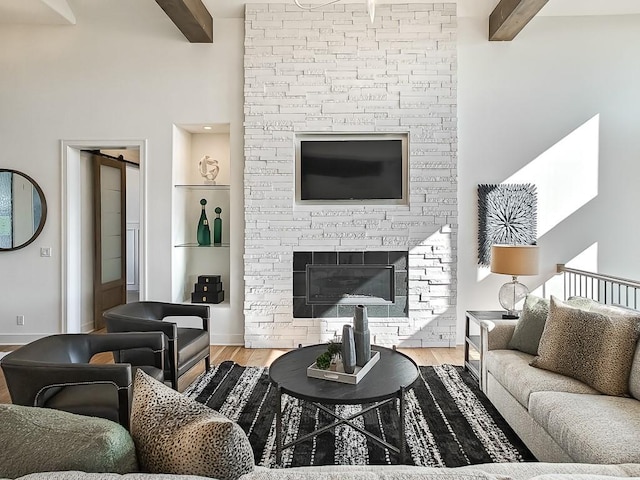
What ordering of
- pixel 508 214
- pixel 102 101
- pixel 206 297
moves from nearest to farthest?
pixel 508 214
pixel 102 101
pixel 206 297

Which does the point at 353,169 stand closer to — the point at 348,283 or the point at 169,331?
the point at 348,283

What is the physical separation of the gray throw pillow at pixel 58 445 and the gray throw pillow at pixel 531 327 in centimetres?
260

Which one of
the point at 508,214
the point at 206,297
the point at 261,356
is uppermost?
the point at 508,214

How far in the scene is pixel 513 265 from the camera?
11.3 feet

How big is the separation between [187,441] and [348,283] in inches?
146

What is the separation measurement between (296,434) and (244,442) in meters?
1.73

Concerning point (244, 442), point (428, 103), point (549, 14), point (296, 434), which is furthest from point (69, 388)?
point (549, 14)

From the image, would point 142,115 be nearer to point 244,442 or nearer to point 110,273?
point 110,273

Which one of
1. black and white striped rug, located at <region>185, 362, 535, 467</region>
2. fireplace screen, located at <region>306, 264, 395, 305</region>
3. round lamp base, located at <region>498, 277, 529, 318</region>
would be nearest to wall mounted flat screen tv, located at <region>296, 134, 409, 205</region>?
fireplace screen, located at <region>306, 264, 395, 305</region>

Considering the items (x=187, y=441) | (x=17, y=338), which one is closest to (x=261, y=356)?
(x=17, y=338)

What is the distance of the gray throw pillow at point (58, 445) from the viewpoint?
0.91 metres

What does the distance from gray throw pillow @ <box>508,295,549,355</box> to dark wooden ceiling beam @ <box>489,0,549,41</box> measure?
2.73 meters

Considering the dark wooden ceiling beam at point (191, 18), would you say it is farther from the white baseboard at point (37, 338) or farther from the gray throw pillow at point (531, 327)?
the gray throw pillow at point (531, 327)

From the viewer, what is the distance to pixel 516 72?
4.56 metres
